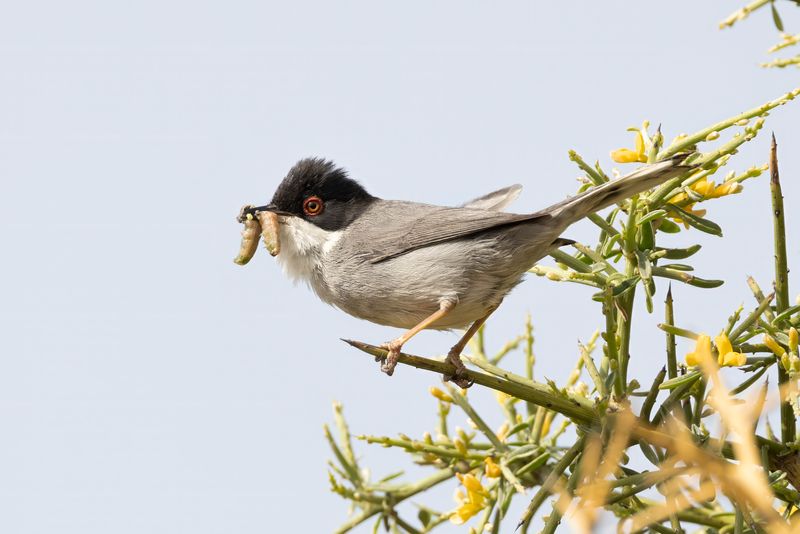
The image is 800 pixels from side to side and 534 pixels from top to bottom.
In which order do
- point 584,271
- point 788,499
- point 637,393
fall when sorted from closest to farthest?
1. point 788,499
2. point 637,393
3. point 584,271

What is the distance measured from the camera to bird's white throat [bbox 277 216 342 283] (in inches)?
198

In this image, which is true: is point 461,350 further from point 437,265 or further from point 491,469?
point 491,469

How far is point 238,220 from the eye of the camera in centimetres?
491

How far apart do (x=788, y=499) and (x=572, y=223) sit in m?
2.06

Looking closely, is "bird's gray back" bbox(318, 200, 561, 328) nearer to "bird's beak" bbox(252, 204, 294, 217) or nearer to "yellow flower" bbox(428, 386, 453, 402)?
"bird's beak" bbox(252, 204, 294, 217)

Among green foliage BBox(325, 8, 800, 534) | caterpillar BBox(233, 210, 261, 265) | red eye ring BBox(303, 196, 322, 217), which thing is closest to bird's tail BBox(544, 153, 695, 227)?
green foliage BBox(325, 8, 800, 534)

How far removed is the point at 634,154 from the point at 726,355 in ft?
3.27

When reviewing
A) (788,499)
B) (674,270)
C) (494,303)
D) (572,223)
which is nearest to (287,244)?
(494,303)

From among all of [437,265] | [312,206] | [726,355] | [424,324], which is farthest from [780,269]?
[312,206]

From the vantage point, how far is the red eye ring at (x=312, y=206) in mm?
5281

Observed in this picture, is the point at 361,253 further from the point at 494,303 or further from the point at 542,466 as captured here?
the point at 542,466

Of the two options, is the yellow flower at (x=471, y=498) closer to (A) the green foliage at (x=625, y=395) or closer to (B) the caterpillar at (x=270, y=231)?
(A) the green foliage at (x=625, y=395)

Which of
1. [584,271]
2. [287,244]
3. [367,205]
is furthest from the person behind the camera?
[367,205]

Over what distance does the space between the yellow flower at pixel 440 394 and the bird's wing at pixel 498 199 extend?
2.14 meters
